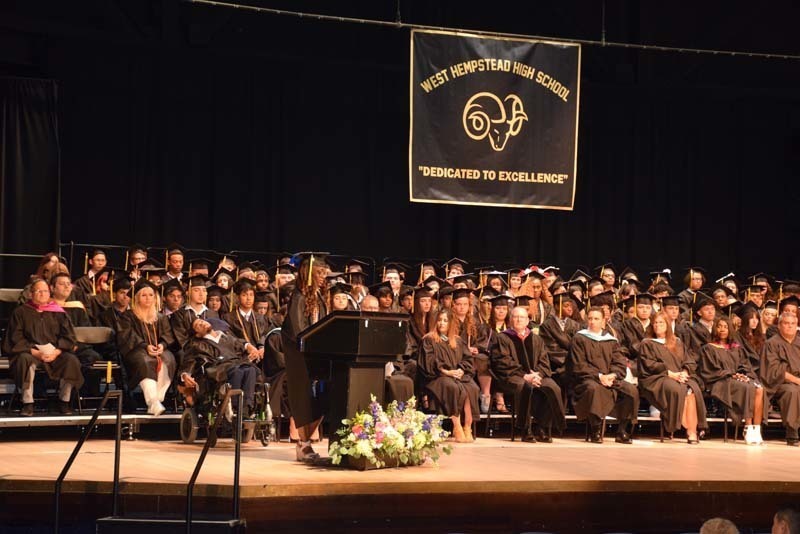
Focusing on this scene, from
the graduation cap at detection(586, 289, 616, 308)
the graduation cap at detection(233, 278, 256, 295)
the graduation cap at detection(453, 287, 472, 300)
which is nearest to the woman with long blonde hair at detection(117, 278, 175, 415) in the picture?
the graduation cap at detection(233, 278, 256, 295)

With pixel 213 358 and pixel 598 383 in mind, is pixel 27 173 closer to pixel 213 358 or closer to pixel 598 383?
pixel 213 358

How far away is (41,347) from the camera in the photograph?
9.06 metres

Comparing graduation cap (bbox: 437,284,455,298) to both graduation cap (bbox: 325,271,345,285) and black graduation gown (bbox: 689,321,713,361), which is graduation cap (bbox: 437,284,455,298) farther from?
black graduation gown (bbox: 689,321,713,361)

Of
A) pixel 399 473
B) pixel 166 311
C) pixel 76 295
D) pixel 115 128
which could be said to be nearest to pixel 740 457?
pixel 399 473

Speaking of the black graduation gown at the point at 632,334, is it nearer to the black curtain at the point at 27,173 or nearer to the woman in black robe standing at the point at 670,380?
the woman in black robe standing at the point at 670,380

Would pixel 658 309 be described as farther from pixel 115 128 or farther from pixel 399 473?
pixel 115 128

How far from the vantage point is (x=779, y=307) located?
12.2 metres

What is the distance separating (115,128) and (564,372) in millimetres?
6410

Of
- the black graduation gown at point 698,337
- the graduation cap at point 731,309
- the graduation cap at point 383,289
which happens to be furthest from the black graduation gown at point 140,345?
the graduation cap at point 731,309

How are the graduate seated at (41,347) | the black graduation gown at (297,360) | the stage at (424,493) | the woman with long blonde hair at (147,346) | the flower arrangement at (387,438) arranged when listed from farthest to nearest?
the woman with long blonde hair at (147,346), the graduate seated at (41,347), the black graduation gown at (297,360), the flower arrangement at (387,438), the stage at (424,493)

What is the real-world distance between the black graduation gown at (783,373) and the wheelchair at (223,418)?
15.2ft

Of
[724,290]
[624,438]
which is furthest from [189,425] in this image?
[724,290]

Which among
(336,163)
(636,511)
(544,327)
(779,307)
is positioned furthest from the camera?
(336,163)

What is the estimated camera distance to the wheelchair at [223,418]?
8.85 meters
